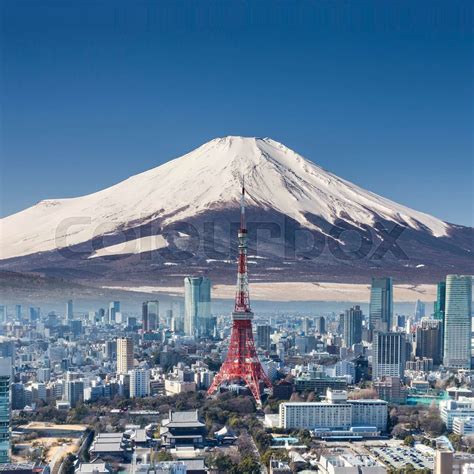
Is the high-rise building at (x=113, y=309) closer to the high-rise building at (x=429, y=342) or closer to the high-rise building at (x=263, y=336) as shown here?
the high-rise building at (x=263, y=336)

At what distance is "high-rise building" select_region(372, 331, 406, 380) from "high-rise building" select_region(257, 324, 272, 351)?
2.57 m

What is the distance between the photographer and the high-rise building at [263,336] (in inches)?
671

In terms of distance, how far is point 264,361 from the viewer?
48.5 feet

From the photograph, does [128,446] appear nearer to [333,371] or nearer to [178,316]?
[333,371]

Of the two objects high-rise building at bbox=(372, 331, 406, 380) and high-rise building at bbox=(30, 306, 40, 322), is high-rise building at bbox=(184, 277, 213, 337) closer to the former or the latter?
high-rise building at bbox=(30, 306, 40, 322)

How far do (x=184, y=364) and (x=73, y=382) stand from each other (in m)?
2.91

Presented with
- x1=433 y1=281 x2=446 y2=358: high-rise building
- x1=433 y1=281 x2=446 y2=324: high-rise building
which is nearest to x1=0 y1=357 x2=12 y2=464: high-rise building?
x1=433 y1=281 x2=446 y2=358: high-rise building

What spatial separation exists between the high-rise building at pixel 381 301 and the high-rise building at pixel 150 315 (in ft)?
13.1

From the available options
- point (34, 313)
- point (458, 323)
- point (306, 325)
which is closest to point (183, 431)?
point (458, 323)

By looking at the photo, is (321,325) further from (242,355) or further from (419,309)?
(242,355)

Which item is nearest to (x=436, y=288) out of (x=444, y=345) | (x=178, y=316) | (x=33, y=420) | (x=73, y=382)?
(x=444, y=345)

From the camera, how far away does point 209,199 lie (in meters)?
23.2

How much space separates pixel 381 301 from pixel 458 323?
2.59 m

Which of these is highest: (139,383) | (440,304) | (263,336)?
(440,304)
